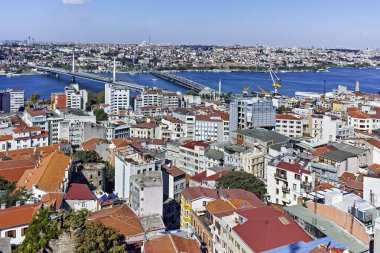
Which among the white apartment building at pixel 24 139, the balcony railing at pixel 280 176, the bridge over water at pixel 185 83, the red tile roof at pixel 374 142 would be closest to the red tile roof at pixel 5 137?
the white apartment building at pixel 24 139

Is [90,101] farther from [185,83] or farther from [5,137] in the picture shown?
[185,83]

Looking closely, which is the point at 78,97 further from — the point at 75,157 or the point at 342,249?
the point at 342,249

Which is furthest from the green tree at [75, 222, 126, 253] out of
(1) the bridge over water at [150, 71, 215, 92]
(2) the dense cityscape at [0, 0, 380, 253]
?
(1) the bridge over water at [150, 71, 215, 92]

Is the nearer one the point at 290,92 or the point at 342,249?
the point at 342,249

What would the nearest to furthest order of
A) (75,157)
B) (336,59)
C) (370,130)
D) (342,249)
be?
(342,249)
(75,157)
(370,130)
(336,59)

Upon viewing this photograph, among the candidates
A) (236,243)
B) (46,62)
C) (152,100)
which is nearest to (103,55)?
(46,62)

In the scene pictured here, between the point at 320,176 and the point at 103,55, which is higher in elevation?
the point at 103,55
